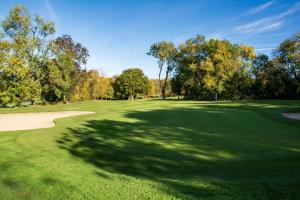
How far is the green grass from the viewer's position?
5750 millimetres

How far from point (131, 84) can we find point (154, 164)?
9480 cm

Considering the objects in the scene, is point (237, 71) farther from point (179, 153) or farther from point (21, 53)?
point (179, 153)

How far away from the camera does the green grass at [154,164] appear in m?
5.75

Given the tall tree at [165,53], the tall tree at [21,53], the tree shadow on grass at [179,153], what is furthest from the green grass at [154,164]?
the tall tree at [165,53]

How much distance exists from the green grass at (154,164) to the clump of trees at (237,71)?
174 feet

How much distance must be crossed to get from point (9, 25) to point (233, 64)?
4754 cm

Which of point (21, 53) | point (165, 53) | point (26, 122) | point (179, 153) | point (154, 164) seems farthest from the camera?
point (165, 53)

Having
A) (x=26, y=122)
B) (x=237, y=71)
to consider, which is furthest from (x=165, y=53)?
(x=26, y=122)

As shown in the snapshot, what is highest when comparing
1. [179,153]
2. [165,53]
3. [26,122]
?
[165,53]

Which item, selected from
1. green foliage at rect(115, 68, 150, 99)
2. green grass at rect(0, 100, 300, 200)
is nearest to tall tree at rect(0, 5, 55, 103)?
green grass at rect(0, 100, 300, 200)

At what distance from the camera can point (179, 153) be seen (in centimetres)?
954

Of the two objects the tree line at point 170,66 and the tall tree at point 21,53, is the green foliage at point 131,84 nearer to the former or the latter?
the tree line at point 170,66

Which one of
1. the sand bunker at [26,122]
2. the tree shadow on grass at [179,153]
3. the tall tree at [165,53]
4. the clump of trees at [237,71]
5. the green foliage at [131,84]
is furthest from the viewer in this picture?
the green foliage at [131,84]

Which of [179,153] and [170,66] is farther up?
[170,66]
